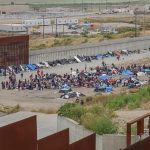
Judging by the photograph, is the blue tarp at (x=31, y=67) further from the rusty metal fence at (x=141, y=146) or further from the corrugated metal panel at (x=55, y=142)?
the rusty metal fence at (x=141, y=146)

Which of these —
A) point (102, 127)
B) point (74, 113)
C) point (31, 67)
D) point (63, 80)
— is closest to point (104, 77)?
point (63, 80)

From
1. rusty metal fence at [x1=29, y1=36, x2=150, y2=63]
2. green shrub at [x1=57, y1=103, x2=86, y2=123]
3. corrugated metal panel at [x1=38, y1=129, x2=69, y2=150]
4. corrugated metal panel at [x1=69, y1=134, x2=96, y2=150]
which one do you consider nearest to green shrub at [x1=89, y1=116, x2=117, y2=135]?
green shrub at [x1=57, y1=103, x2=86, y2=123]

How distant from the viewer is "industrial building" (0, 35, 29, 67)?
156 feet

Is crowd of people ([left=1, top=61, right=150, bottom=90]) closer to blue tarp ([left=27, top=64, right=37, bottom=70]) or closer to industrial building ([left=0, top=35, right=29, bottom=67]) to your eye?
blue tarp ([left=27, top=64, right=37, bottom=70])

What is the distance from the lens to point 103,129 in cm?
1323

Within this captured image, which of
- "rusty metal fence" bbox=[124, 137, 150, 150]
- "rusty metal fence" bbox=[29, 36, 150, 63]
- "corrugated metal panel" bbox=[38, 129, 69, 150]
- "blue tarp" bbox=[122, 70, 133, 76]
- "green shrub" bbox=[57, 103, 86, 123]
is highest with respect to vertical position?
"rusty metal fence" bbox=[124, 137, 150, 150]

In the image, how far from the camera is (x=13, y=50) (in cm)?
4881

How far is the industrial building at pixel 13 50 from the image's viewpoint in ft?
156

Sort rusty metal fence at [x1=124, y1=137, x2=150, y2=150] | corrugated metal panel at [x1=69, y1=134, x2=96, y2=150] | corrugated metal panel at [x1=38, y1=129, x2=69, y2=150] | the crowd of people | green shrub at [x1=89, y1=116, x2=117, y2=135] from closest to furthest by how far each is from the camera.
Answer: rusty metal fence at [x1=124, y1=137, x2=150, y2=150] < corrugated metal panel at [x1=38, y1=129, x2=69, y2=150] < corrugated metal panel at [x1=69, y1=134, x2=96, y2=150] < green shrub at [x1=89, y1=116, x2=117, y2=135] < the crowd of people

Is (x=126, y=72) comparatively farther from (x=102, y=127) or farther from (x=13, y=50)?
(x=102, y=127)

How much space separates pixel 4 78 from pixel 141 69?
13811mm

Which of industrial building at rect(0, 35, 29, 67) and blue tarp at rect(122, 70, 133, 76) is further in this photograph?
industrial building at rect(0, 35, 29, 67)

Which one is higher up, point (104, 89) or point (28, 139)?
point (28, 139)

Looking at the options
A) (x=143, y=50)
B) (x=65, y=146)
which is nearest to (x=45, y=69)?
(x=143, y=50)
